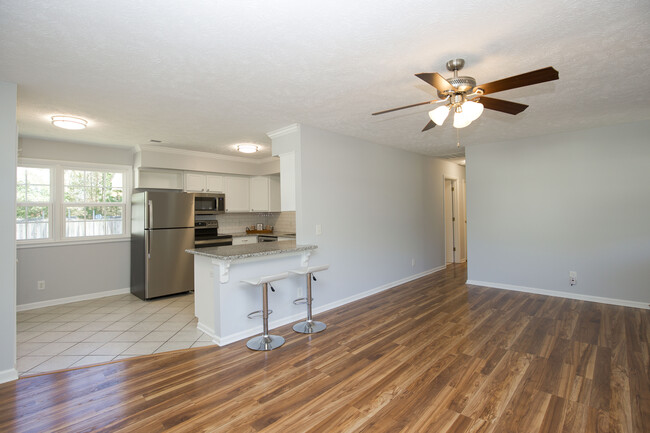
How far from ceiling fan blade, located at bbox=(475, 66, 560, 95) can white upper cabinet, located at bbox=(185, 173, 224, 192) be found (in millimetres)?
4874

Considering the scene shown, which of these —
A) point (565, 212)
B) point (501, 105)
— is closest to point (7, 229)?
point (501, 105)

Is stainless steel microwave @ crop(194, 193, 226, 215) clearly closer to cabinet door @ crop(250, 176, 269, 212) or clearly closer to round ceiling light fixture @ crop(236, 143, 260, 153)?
cabinet door @ crop(250, 176, 269, 212)

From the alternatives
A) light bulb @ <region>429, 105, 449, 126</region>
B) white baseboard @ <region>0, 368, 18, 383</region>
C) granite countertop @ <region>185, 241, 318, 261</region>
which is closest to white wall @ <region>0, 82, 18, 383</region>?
white baseboard @ <region>0, 368, 18, 383</region>

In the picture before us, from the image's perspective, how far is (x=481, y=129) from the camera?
14.6 ft

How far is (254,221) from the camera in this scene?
697cm

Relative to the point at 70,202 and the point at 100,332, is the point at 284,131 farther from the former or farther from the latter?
the point at 70,202

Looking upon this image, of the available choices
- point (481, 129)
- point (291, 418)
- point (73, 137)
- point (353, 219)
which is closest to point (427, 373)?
point (291, 418)

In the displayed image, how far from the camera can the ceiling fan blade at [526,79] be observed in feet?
6.09

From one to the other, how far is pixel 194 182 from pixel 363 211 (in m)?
3.06

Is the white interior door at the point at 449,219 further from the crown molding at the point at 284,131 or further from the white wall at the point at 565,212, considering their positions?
the crown molding at the point at 284,131

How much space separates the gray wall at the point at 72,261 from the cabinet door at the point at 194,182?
3.16 feet

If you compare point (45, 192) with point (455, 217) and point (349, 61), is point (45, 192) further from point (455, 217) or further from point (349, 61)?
point (455, 217)

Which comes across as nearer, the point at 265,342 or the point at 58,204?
the point at 265,342

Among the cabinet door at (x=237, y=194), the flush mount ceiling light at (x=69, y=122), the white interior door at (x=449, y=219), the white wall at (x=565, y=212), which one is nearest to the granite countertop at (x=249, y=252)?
the flush mount ceiling light at (x=69, y=122)
